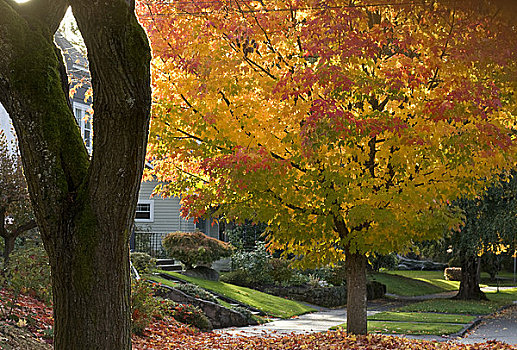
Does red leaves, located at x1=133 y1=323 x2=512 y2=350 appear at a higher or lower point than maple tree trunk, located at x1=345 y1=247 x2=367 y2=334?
lower

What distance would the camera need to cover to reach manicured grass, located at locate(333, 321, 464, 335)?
14.4m

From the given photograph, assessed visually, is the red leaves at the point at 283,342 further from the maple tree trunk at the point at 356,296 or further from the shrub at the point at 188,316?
the shrub at the point at 188,316

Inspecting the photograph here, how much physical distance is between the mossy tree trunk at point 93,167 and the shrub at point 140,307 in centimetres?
686

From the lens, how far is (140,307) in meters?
12.2

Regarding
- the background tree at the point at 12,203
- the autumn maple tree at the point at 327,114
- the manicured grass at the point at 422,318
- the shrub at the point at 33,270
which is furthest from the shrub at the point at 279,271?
the shrub at the point at 33,270

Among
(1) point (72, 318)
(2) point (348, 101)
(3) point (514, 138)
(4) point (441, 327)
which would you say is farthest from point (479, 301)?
(1) point (72, 318)

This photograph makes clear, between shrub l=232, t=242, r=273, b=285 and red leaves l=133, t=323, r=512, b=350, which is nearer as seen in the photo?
red leaves l=133, t=323, r=512, b=350

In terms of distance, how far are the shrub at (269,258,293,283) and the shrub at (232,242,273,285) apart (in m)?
0.16

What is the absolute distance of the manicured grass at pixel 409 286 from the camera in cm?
3186

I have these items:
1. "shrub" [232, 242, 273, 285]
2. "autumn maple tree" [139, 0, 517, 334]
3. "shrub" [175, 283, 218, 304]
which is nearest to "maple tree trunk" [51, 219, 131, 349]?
"autumn maple tree" [139, 0, 517, 334]

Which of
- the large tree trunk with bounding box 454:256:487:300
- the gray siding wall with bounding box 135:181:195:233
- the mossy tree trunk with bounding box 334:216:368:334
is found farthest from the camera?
the gray siding wall with bounding box 135:181:195:233

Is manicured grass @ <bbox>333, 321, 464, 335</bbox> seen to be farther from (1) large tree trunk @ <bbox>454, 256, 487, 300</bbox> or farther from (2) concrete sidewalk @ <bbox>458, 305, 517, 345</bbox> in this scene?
(1) large tree trunk @ <bbox>454, 256, 487, 300</bbox>

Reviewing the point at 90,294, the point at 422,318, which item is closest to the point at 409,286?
the point at 422,318

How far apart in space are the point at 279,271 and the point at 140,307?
491 inches
